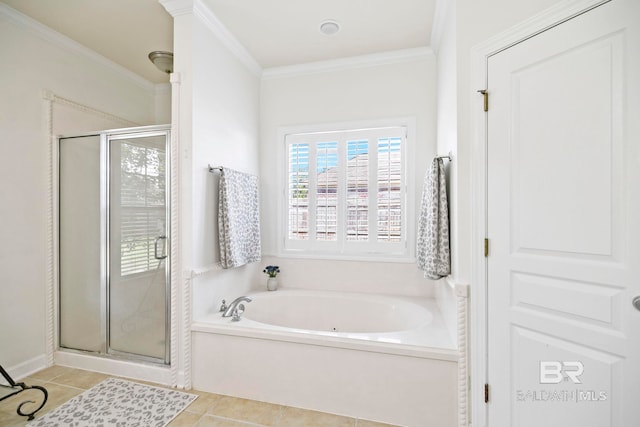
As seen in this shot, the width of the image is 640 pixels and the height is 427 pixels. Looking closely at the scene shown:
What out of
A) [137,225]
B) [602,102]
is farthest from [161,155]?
[602,102]

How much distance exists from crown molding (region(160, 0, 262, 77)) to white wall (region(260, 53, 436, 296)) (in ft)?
1.32

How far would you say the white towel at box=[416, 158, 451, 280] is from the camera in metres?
1.92

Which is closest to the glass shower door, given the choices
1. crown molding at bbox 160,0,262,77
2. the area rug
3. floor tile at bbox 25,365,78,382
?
the area rug

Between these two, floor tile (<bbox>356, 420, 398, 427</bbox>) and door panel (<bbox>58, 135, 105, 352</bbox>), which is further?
door panel (<bbox>58, 135, 105, 352</bbox>)

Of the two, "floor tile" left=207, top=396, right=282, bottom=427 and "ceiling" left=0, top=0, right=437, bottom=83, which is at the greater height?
"ceiling" left=0, top=0, right=437, bottom=83

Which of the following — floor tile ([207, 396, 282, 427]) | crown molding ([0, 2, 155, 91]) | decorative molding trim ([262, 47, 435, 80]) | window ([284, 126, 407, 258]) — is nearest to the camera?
floor tile ([207, 396, 282, 427])

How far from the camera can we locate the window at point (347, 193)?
2742mm

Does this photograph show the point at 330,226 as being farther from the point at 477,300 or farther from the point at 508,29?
the point at 508,29

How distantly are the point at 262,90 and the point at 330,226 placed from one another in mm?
1547

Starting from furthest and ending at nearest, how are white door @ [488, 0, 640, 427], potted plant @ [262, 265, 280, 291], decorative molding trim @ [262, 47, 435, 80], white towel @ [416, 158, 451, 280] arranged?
potted plant @ [262, 265, 280, 291] < decorative molding trim @ [262, 47, 435, 80] < white towel @ [416, 158, 451, 280] < white door @ [488, 0, 640, 427]

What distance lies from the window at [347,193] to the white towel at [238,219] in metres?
0.41

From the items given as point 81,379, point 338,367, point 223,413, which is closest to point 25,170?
point 81,379

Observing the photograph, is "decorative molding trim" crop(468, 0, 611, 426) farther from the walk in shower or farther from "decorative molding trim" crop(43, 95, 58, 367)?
"decorative molding trim" crop(43, 95, 58, 367)

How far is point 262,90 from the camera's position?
3.05 metres
